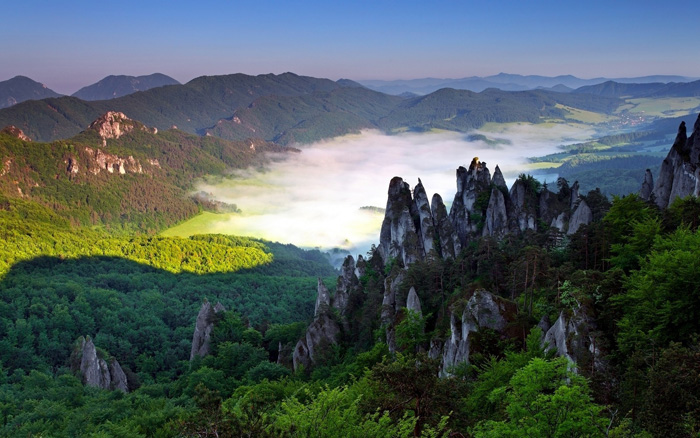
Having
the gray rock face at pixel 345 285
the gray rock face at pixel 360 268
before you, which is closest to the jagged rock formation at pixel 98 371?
the gray rock face at pixel 345 285

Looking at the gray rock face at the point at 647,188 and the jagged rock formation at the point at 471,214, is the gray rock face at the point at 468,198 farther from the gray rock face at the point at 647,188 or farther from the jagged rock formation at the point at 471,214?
the gray rock face at the point at 647,188

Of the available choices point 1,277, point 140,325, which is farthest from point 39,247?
point 140,325

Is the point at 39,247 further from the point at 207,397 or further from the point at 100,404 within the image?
the point at 207,397

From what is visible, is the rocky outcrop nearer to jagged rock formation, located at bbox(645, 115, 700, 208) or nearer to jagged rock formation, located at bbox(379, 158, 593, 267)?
jagged rock formation, located at bbox(645, 115, 700, 208)

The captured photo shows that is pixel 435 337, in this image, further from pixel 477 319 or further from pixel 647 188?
pixel 647 188

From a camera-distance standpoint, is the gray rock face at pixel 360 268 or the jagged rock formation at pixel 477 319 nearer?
the jagged rock formation at pixel 477 319

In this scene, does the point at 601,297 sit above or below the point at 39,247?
above

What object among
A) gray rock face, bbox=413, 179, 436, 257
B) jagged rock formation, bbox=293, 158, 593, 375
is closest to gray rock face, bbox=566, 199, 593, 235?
jagged rock formation, bbox=293, 158, 593, 375
